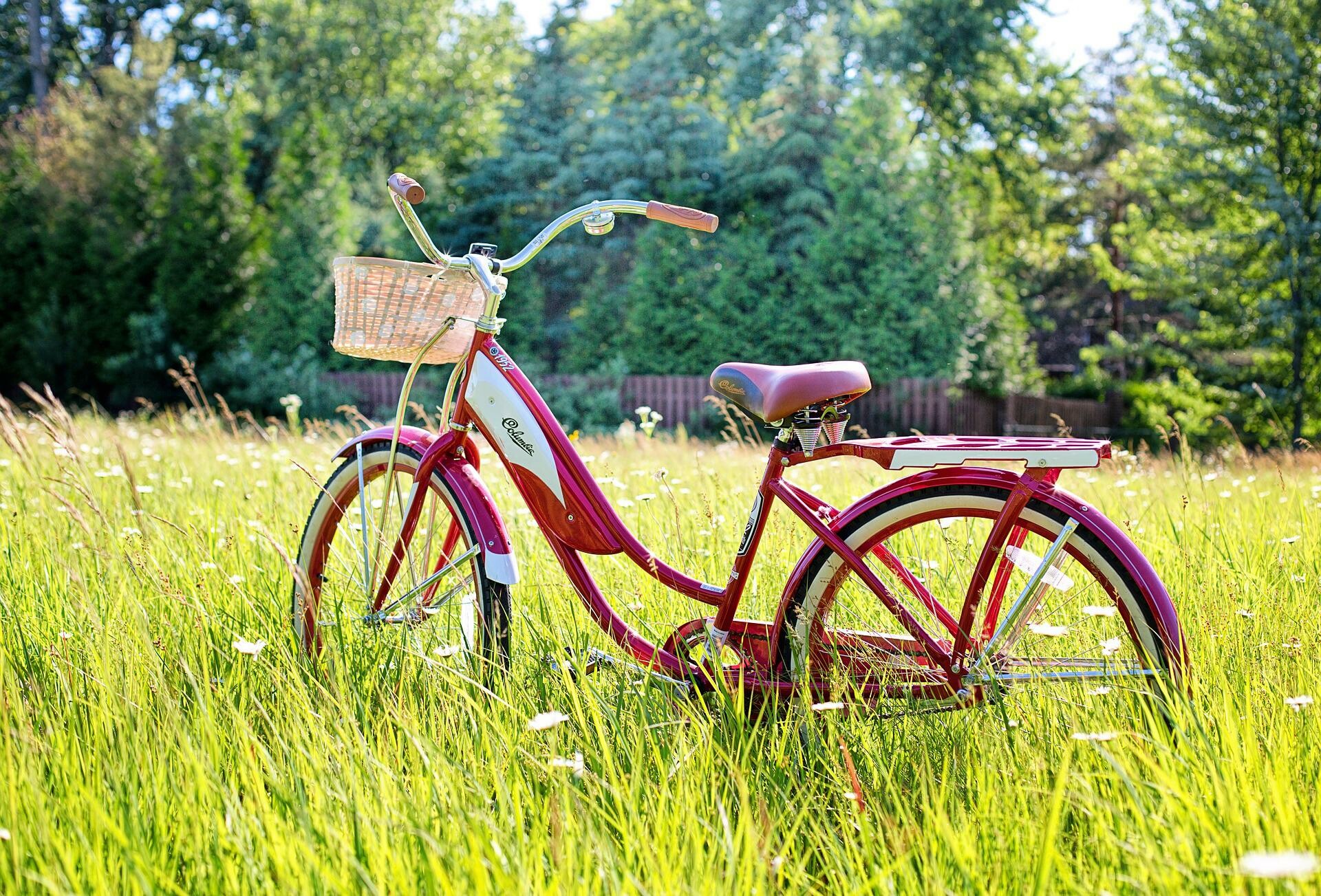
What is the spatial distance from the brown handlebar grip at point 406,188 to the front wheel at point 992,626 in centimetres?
125

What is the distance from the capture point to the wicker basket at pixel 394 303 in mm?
2457

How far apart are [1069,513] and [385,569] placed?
5.81 ft

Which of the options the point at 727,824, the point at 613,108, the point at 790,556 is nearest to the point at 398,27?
the point at 613,108

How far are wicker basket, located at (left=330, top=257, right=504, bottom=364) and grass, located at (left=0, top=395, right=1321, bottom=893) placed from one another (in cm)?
73

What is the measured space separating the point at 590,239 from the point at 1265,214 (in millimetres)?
10635

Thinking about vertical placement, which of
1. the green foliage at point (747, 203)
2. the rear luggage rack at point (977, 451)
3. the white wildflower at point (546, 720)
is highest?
the green foliage at point (747, 203)

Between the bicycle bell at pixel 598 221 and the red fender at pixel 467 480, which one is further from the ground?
the bicycle bell at pixel 598 221

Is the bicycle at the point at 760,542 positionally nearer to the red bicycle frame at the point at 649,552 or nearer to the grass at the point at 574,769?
the red bicycle frame at the point at 649,552

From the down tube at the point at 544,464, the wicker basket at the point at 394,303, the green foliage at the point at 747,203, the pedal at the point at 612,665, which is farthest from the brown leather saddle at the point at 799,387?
the green foliage at the point at 747,203

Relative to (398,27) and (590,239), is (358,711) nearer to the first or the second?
(590,239)

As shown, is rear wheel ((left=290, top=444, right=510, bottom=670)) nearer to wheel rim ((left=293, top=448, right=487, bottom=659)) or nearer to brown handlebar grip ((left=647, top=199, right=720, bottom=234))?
wheel rim ((left=293, top=448, right=487, bottom=659))

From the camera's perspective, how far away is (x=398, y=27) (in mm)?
28156

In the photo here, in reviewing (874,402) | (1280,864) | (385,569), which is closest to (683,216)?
(385,569)

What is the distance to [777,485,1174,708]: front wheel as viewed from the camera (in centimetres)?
199
